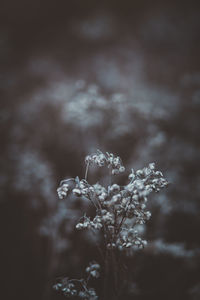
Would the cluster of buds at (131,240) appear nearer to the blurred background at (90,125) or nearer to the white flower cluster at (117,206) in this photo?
the white flower cluster at (117,206)

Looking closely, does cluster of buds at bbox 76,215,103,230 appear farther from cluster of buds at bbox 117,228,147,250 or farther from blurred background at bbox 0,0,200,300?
blurred background at bbox 0,0,200,300

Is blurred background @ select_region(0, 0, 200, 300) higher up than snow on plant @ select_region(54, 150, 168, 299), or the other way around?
blurred background @ select_region(0, 0, 200, 300)

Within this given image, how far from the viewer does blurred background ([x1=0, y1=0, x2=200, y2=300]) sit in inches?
199

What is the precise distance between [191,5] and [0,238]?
1469 centimetres

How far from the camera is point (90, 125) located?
233 inches

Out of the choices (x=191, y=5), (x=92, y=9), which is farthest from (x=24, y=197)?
(x=191, y=5)

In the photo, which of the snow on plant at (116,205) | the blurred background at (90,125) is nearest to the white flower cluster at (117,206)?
the snow on plant at (116,205)

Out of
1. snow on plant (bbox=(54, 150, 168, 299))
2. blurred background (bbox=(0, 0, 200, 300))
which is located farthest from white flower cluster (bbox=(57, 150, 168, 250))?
blurred background (bbox=(0, 0, 200, 300))

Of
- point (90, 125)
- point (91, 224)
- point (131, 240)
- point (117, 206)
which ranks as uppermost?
point (90, 125)

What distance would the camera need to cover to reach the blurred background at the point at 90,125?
504 centimetres

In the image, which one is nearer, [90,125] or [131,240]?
[131,240]

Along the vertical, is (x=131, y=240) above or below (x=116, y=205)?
below

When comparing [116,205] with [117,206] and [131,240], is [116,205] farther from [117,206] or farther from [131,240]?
[131,240]

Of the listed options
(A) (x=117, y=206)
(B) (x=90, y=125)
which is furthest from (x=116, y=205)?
(B) (x=90, y=125)
